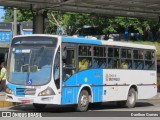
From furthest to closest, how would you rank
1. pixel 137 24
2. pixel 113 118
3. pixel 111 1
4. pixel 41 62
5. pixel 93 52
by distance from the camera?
pixel 137 24 < pixel 111 1 < pixel 93 52 < pixel 41 62 < pixel 113 118

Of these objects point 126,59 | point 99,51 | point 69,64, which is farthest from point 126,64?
point 69,64

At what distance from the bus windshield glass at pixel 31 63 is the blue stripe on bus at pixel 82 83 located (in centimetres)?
91

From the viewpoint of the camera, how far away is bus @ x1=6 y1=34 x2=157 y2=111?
17984 millimetres

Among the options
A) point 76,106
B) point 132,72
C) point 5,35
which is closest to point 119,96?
point 132,72

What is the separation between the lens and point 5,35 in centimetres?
5516

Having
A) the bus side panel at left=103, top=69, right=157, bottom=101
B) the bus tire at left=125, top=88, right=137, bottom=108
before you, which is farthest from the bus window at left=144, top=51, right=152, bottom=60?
the bus tire at left=125, top=88, right=137, bottom=108

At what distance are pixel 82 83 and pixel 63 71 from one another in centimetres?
117

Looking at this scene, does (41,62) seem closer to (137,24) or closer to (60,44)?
(60,44)

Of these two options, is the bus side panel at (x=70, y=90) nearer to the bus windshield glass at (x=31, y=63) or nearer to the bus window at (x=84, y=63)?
the bus window at (x=84, y=63)

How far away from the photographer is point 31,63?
1828 cm

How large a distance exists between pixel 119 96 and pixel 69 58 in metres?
3.91

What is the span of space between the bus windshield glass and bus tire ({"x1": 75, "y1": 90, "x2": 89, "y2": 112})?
1.76 m

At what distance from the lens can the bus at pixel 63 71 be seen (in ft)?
59.0

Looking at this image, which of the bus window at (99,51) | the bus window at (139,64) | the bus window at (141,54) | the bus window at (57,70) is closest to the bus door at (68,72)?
the bus window at (57,70)
